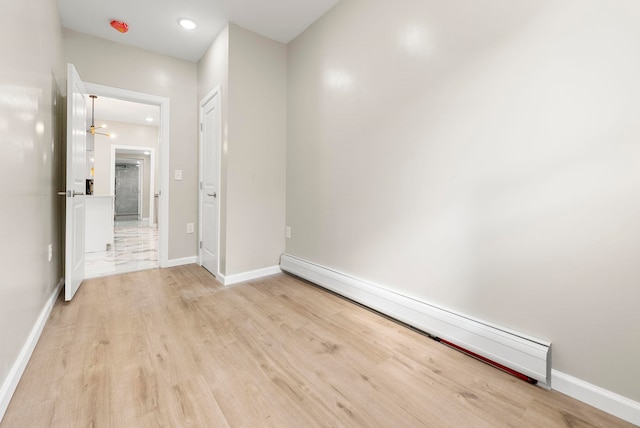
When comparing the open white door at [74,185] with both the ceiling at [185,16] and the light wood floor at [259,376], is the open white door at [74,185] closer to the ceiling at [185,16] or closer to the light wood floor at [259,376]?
the light wood floor at [259,376]

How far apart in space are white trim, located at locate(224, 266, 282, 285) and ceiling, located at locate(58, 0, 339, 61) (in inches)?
Answer: 99.8

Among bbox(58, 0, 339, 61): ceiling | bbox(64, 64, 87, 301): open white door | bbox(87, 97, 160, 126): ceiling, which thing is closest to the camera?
bbox(64, 64, 87, 301): open white door

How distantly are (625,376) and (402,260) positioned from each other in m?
1.14

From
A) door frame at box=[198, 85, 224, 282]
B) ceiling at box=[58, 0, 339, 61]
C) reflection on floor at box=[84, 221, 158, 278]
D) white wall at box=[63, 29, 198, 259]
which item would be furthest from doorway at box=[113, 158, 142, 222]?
ceiling at box=[58, 0, 339, 61]

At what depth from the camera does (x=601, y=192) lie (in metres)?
1.21

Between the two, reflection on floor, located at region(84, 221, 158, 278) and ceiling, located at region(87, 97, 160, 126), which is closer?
reflection on floor, located at region(84, 221, 158, 278)

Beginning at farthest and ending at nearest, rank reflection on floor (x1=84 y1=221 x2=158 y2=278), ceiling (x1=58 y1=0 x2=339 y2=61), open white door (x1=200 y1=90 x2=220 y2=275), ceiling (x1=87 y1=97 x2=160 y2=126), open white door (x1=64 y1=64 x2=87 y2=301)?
ceiling (x1=87 y1=97 x2=160 y2=126) → reflection on floor (x1=84 y1=221 x2=158 y2=278) → open white door (x1=200 y1=90 x2=220 y2=275) → ceiling (x1=58 y1=0 x2=339 y2=61) → open white door (x1=64 y1=64 x2=87 y2=301)

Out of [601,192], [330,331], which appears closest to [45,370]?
[330,331]

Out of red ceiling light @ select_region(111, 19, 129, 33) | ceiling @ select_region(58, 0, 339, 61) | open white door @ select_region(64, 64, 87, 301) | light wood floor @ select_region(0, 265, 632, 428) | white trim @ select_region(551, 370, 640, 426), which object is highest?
ceiling @ select_region(58, 0, 339, 61)

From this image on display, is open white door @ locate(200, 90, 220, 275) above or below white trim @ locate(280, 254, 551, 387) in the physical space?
above

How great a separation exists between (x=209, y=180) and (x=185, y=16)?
5.30 feet

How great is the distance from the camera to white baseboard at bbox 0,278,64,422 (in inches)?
45.4

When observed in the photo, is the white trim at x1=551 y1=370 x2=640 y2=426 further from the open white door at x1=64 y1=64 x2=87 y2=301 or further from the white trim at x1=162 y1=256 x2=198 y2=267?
the white trim at x1=162 y1=256 x2=198 y2=267

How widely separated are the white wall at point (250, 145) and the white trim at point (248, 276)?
0.04m
